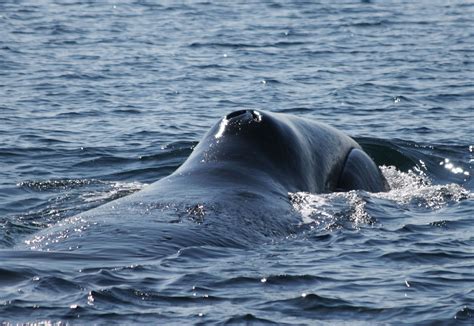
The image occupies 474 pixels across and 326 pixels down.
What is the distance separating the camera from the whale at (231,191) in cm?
1084

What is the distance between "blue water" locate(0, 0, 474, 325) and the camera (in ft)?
31.7

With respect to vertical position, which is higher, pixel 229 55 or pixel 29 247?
pixel 29 247

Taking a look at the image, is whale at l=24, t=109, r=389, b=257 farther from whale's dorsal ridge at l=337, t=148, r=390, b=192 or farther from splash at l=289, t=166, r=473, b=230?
splash at l=289, t=166, r=473, b=230

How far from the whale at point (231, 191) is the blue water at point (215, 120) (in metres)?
0.14

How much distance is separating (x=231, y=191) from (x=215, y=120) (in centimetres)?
1056

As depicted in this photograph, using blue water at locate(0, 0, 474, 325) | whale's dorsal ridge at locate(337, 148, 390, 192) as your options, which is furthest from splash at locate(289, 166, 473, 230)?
whale's dorsal ridge at locate(337, 148, 390, 192)

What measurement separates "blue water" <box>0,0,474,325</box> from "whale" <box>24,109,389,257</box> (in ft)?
0.46

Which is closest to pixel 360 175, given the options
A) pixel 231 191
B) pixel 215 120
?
pixel 231 191

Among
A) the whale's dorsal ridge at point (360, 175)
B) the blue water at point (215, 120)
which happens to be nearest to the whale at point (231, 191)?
the whale's dorsal ridge at point (360, 175)

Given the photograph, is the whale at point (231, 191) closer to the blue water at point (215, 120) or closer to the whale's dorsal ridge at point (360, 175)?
the whale's dorsal ridge at point (360, 175)

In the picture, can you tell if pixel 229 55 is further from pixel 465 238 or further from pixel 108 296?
pixel 108 296

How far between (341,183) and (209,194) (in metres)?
2.39

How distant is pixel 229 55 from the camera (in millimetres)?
30828

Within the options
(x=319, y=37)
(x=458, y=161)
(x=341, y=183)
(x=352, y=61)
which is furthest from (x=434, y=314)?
(x=319, y=37)
